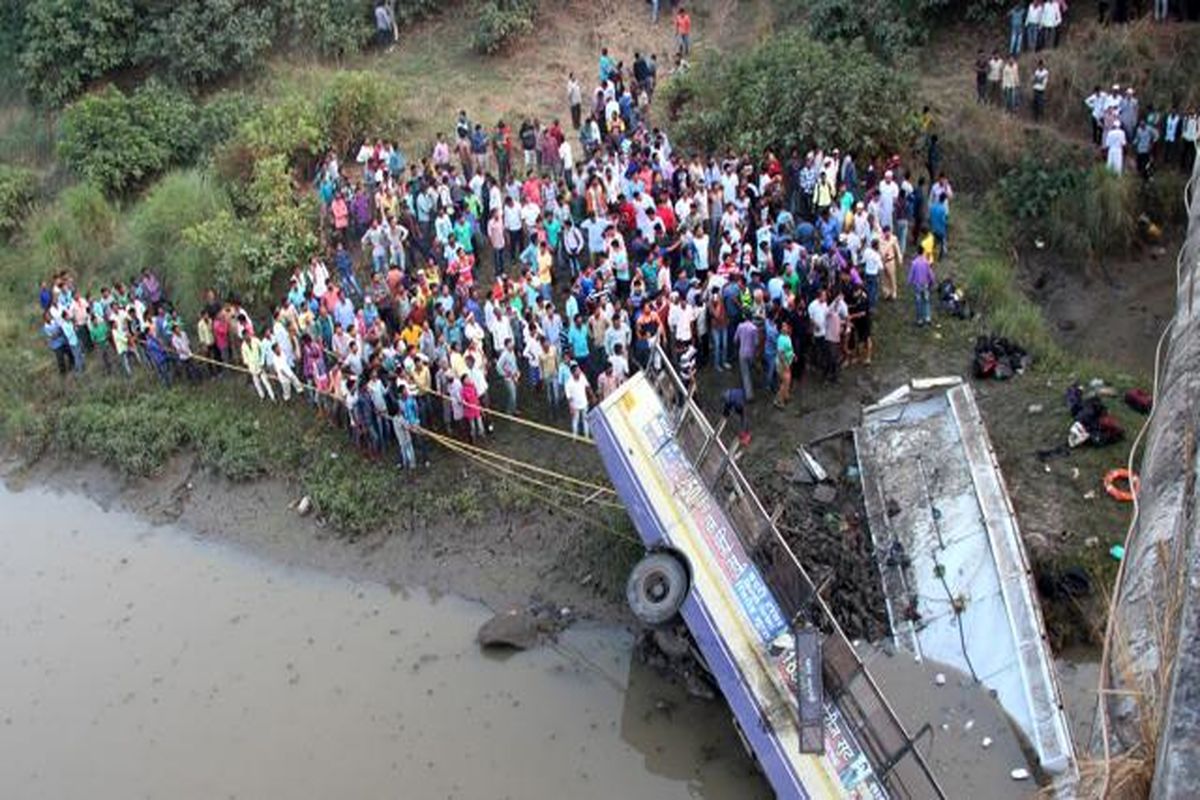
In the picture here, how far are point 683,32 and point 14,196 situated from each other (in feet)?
44.4

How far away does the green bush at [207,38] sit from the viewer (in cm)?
2636

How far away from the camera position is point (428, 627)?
48.9 feet

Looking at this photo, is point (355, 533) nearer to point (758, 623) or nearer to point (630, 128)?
point (758, 623)

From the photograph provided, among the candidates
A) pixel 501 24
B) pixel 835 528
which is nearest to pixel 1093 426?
pixel 835 528

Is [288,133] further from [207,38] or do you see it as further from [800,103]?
[800,103]

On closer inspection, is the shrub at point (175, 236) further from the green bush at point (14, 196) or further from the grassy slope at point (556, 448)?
the green bush at point (14, 196)

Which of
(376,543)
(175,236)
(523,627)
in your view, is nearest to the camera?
(523,627)

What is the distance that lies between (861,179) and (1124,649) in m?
16.3

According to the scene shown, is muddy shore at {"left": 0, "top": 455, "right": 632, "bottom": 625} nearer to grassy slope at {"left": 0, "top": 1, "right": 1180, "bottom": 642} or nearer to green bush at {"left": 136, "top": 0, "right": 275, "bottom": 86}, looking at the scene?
grassy slope at {"left": 0, "top": 1, "right": 1180, "bottom": 642}

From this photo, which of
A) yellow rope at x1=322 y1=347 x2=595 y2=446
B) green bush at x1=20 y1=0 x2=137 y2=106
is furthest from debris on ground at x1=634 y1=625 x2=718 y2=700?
green bush at x1=20 y1=0 x2=137 y2=106

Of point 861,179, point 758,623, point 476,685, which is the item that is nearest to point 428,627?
point 476,685

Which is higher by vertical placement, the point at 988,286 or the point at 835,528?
the point at 988,286

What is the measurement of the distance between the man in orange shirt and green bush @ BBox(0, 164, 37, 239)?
13263 millimetres

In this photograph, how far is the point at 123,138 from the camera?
24453 mm
